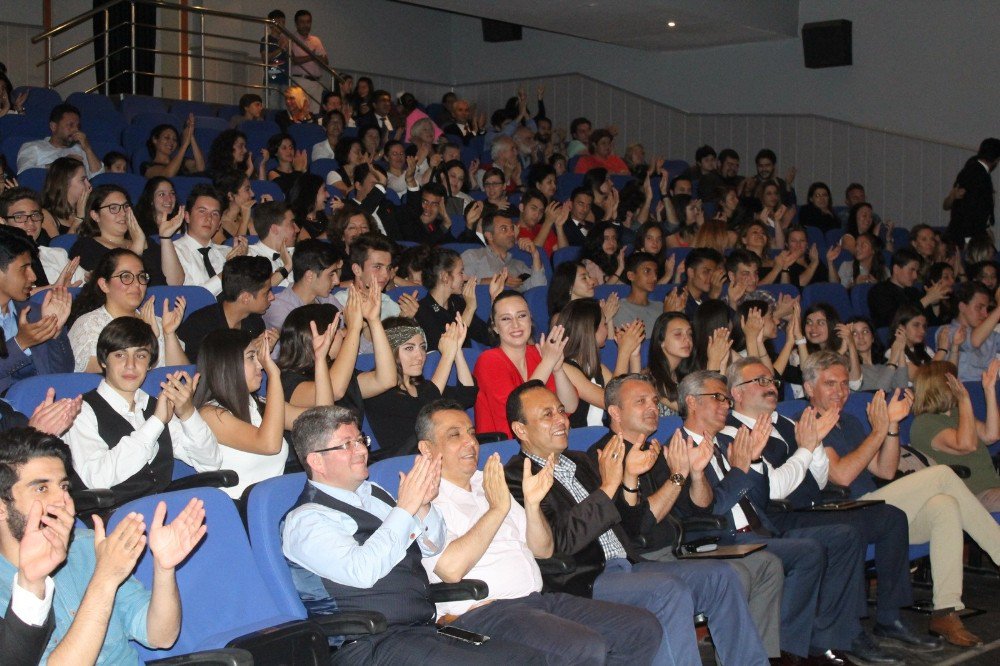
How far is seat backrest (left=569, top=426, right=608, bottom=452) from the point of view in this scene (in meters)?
3.90

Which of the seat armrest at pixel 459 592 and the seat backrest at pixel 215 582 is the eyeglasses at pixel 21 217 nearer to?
the seat backrest at pixel 215 582

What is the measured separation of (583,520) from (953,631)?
175cm

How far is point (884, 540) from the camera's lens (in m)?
4.14

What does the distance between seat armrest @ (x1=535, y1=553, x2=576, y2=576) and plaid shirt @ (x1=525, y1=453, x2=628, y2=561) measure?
299 millimetres

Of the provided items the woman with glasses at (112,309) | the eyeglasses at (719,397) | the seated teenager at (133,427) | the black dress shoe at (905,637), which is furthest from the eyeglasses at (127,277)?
the black dress shoe at (905,637)

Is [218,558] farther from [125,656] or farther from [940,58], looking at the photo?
[940,58]

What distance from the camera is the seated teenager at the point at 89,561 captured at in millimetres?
2100

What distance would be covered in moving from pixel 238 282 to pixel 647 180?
5.19 m

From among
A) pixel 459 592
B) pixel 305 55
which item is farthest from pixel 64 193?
pixel 305 55

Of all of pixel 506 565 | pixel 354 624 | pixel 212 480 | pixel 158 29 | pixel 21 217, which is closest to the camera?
pixel 354 624

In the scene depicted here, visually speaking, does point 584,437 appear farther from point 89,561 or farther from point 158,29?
point 158,29

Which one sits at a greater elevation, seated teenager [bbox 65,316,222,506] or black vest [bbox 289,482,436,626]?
→ seated teenager [bbox 65,316,222,506]

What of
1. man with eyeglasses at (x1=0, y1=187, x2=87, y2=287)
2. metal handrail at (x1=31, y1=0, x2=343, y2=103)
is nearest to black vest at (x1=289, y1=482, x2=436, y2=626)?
man with eyeglasses at (x1=0, y1=187, x2=87, y2=287)

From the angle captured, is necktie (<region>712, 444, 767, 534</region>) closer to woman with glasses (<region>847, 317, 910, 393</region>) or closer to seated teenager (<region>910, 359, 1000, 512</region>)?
seated teenager (<region>910, 359, 1000, 512</region>)
